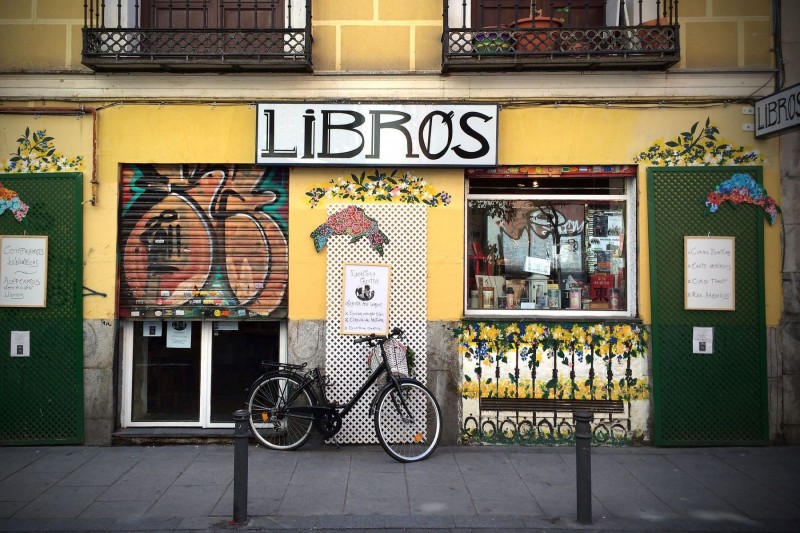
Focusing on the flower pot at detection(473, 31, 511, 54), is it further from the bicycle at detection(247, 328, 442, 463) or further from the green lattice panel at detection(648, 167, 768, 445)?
the bicycle at detection(247, 328, 442, 463)

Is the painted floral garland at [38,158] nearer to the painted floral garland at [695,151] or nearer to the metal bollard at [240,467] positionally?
the metal bollard at [240,467]

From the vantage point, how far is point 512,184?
7.87 meters

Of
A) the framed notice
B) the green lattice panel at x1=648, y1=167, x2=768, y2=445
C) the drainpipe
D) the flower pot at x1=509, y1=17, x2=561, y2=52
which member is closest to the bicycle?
the framed notice

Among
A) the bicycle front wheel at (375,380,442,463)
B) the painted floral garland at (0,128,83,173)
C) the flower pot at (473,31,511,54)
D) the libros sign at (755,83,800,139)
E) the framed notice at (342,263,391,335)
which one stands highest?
the flower pot at (473,31,511,54)

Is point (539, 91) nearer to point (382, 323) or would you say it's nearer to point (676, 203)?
point (676, 203)

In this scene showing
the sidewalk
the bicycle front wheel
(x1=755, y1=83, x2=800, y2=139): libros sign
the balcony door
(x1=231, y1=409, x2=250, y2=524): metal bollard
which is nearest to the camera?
(x1=231, y1=409, x2=250, y2=524): metal bollard

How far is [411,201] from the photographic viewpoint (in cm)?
757

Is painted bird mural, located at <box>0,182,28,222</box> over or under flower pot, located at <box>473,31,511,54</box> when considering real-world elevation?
under

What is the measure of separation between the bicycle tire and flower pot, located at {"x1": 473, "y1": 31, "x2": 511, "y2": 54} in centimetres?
425

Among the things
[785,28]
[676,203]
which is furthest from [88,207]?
[785,28]

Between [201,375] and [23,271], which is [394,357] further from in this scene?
[23,271]

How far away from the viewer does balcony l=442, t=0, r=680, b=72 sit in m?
7.29

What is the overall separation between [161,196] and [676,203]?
6.00 m

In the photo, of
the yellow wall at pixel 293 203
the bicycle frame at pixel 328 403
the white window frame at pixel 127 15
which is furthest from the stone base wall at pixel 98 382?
the white window frame at pixel 127 15
